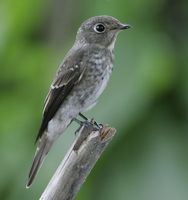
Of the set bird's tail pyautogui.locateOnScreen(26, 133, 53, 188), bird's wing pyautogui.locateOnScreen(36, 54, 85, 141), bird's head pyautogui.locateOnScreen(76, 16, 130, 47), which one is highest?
bird's head pyautogui.locateOnScreen(76, 16, 130, 47)

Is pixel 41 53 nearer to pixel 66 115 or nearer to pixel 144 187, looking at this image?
pixel 144 187

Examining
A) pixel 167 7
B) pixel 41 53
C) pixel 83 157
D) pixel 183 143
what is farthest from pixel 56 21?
pixel 83 157

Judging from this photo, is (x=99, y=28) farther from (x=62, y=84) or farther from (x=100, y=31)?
(x=62, y=84)

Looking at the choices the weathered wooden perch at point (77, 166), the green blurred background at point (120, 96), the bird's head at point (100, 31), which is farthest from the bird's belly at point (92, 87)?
the green blurred background at point (120, 96)

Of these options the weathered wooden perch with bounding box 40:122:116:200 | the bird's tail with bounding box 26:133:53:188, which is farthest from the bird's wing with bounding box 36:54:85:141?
the weathered wooden perch with bounding box 40:122:116:200

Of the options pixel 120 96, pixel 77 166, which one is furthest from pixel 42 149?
pixel 120 96

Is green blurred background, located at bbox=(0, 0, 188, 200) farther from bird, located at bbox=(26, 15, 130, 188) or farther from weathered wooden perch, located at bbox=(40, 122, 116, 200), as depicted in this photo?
weathered wooden perch, located at bbox=(40, 122, 116, 200)
